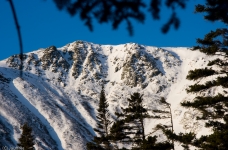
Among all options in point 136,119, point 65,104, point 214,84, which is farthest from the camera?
point 65,104

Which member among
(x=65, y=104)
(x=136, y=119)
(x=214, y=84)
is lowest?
(x=214, y=84)

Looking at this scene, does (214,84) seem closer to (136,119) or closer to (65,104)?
(136,119)

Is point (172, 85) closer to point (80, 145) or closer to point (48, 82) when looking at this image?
point (48, 82)

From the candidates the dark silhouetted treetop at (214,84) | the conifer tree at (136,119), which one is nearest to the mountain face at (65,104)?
the conifer tree at (136,119)

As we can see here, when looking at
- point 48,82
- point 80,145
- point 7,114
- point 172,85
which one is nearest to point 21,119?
point 7,114

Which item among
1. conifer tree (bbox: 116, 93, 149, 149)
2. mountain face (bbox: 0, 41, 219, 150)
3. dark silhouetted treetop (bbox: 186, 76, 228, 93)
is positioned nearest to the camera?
dark silhouetted treetop (bbox: 186, 76, 228, 93)

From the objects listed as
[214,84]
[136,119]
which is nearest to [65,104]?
[136,119]

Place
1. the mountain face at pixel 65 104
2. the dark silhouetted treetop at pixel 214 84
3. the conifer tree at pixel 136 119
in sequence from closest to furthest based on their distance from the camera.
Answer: the dark silhouetted treetop at pixel 214 84 → the conifer tree at pixel 136 119 → the mountain face at pixel 65 104

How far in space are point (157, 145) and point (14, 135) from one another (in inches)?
3514

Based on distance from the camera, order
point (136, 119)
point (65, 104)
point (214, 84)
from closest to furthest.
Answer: point (214, 84) → point (136, 119) → point (65, 104)

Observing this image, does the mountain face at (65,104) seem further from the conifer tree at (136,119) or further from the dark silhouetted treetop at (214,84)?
the dark silhouetted treetop at (214,84)

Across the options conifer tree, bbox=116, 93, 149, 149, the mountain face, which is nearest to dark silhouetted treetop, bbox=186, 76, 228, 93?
conifer tree, bbox=116, 93, 149, 149

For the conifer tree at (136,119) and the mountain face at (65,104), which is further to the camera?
the mountain face at (65,104)

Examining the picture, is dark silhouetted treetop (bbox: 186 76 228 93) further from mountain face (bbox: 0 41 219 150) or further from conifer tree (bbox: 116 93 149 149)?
mountain face (bbox: 0 41 219 150)
